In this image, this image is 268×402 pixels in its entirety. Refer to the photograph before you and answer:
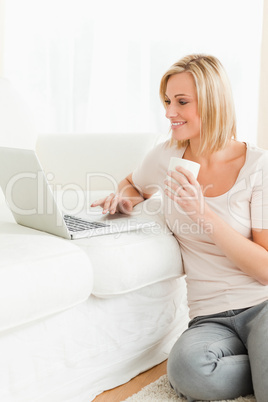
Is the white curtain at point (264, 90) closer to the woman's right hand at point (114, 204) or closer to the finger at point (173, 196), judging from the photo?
the woman's right hand at point (114, 204)

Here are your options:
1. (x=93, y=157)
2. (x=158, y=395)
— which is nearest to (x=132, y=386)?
(x=158, y=395)

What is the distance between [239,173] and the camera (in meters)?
1.35

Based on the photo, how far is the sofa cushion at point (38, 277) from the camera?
1.00 m

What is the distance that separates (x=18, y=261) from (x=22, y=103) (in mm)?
1114

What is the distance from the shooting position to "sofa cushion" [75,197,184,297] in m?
1.25

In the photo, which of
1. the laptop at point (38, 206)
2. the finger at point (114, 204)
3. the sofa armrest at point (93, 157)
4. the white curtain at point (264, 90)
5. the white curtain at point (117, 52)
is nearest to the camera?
the laptop at point (38, 206)

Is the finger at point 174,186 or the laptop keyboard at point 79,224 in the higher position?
the finger at point 174,186

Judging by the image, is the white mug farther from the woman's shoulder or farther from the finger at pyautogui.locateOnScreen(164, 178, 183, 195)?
the woman's shoulder

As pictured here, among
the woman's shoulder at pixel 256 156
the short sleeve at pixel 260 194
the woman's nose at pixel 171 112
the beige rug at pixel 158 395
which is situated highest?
the woman's nose at pixel 171 112

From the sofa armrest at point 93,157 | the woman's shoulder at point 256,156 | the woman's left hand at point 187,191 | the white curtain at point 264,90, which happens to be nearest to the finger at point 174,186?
the woman's left hand at point 187,191

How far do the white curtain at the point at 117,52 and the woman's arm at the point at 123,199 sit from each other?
1.35 m

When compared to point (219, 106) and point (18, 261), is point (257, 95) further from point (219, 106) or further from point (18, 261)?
point (18, 261)

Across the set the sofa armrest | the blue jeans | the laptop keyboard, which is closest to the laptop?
the laptop keyboard

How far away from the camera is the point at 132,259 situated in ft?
4.28
